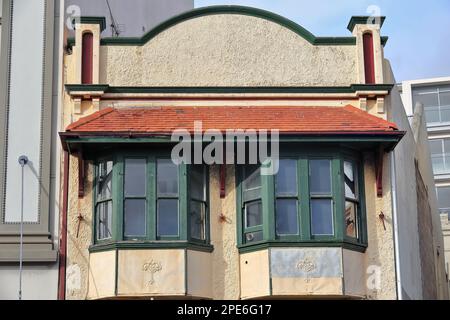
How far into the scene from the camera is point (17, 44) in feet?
73.2

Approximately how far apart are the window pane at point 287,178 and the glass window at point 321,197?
0.31m

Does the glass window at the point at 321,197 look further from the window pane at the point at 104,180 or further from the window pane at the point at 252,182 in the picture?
the window pane at the point at 104,180

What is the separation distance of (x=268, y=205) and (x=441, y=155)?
57417mm

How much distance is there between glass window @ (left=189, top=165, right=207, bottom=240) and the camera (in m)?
20.9

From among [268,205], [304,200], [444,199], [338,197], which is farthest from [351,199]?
[444,199]

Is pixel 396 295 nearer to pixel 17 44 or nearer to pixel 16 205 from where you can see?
pixel 16 205

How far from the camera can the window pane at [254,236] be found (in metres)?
20.7

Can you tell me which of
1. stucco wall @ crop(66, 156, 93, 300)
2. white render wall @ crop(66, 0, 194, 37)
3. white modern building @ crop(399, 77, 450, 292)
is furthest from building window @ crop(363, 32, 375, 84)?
white modern building @ crop(399, 77, 450, 292)

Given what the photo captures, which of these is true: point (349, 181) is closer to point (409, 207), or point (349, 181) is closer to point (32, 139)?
point (409, 207)

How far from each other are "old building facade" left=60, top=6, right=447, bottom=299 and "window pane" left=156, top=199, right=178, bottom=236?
0.08 feet

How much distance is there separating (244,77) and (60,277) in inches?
216

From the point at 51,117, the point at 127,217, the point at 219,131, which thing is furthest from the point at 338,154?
the point at 51,117
